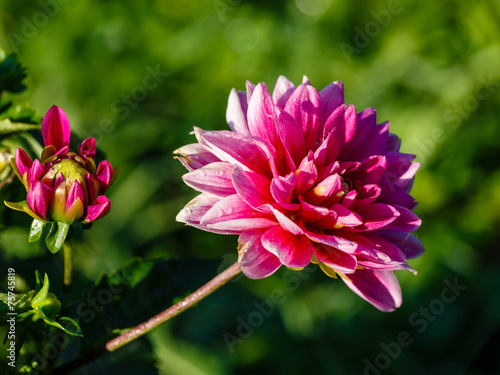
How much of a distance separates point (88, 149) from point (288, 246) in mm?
395

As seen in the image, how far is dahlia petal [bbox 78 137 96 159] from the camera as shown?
926 mm

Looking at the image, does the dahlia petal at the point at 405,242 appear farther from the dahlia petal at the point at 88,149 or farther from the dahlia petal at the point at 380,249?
the dahlia petal at the point at 88,149

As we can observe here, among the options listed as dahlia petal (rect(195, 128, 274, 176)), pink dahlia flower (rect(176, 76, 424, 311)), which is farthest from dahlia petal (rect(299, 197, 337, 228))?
dahlia petal (rect(195, 128, 274, 176))

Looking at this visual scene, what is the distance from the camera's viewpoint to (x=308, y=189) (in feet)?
3.27

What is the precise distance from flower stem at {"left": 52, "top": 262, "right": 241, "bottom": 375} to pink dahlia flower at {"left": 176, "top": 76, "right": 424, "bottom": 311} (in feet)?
0.17

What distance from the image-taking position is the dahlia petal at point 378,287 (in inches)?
38.8

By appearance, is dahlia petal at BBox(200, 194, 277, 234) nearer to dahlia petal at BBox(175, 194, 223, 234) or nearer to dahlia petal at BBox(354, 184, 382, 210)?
dahlia petal at BBox(175, 194, 223, 234)

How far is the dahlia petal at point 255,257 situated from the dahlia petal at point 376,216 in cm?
18

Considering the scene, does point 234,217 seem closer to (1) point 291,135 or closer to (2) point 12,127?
(1) point 291,135

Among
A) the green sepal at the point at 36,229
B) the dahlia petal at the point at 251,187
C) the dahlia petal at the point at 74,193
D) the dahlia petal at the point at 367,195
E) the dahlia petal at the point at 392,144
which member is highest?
the dahlia petal at the point at 392,144

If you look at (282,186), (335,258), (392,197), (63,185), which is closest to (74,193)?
(63,185)

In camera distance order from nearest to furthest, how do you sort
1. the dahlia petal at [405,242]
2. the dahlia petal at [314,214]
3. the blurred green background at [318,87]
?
the dahlia petal at [314,214] < the dahlia petal at [405,242] < the blurred green background at [318,87]

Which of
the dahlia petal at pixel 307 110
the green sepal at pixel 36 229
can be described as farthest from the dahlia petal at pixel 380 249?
the green sepal at pixel 36 229

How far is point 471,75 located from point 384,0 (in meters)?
0.58
